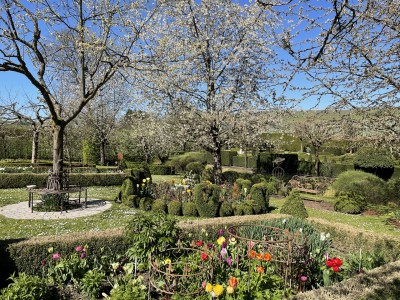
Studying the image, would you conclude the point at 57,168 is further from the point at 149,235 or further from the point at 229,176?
the point at 229,176

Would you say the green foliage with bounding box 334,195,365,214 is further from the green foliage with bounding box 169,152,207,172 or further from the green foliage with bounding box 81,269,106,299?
the green foliage with bounding box 169,152,207,172

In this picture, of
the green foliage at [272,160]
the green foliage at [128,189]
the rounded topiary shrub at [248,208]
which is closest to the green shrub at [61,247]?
the rounded topiary shrub at [248,208]

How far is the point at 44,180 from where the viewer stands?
15055 mm

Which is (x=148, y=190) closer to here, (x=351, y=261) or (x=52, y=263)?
(x=52, y=263)

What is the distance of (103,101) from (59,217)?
59.4 feet

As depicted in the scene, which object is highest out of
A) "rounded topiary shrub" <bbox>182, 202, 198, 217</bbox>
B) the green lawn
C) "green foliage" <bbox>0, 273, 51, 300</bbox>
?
"green foliage" <bbox>0, 273, 51, 300</bbox>

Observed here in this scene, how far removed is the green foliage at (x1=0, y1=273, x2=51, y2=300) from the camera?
338cm

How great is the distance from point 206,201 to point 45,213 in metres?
4.74

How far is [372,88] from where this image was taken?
5301mm

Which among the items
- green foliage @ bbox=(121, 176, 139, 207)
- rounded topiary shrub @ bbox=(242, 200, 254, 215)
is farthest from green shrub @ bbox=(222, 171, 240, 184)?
rounded topiary shrub @ bbox=(242, 200, 254, 215)

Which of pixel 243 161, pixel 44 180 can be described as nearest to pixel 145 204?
pixel 44 180

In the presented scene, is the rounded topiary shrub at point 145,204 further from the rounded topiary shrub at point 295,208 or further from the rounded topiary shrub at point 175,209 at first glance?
the rounded topiary shrub at point 295,208

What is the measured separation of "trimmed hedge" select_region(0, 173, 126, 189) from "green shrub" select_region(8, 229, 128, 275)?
11.4 metres

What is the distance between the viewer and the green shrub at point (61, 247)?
4527 mm
